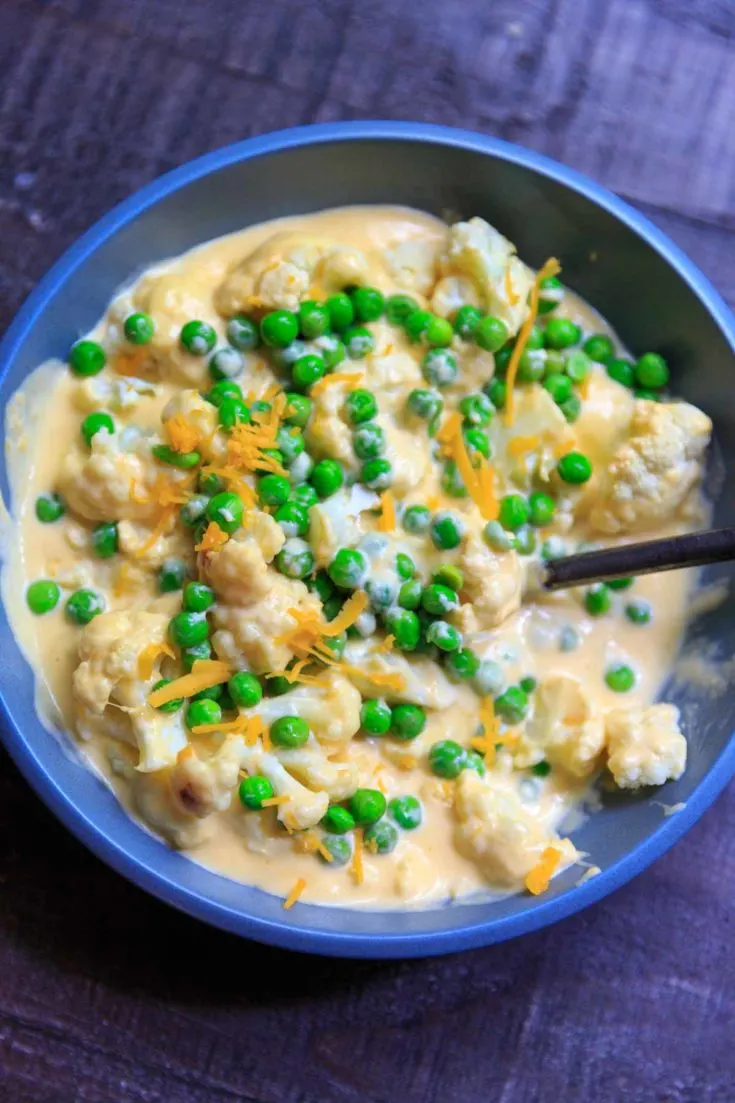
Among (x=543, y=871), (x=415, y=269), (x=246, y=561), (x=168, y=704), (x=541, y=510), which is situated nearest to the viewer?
(x=246, y=561)

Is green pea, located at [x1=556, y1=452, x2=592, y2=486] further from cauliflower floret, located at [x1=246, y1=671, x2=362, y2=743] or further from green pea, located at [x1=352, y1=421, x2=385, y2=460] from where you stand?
cauliflower floret, located at [x1=246, y1=671, x2=362, y2=743]

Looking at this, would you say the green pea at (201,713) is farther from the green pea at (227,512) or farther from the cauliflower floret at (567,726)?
the cauliflower floret at (567,726)

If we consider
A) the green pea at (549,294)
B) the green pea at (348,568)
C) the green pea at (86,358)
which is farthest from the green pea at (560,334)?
the green pea at (86,358)

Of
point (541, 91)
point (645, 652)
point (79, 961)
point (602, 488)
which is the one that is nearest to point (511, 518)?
point (602, 488)

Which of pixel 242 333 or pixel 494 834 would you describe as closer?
pixel 494 834

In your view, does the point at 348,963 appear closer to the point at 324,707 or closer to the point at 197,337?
the point at 324,707

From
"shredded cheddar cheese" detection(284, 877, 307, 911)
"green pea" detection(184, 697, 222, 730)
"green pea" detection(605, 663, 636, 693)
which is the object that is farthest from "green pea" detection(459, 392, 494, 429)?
"shredded cheddar cheese" detection(284, 877, 307, 911)

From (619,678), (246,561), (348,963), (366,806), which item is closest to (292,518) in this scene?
(246,561)

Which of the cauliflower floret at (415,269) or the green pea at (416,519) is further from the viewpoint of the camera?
the cauliflower floret at (415,269)
